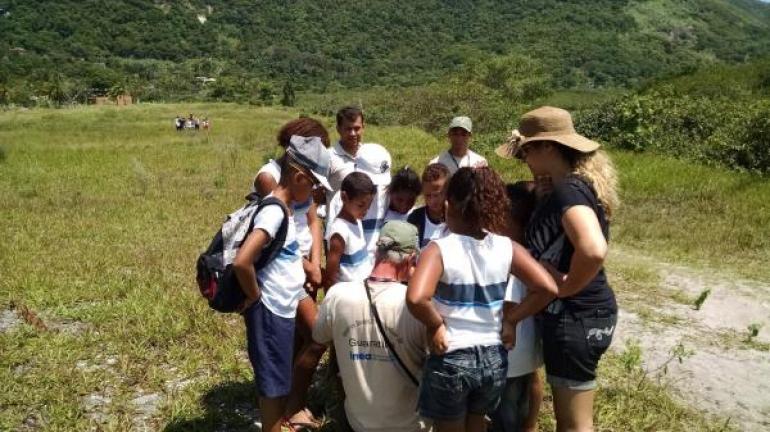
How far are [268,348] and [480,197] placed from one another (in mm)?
1160

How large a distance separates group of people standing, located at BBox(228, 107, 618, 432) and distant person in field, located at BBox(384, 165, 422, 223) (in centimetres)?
57

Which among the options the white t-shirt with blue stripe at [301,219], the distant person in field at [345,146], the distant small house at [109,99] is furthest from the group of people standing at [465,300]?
the distant small house at [109,99]

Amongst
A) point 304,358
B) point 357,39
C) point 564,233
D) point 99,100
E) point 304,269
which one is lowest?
point 99,100

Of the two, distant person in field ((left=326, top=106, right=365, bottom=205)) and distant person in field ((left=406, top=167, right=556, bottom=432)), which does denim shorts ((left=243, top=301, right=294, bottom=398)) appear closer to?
distant person in field ((left=406, top=167, right=556, bottom=432))

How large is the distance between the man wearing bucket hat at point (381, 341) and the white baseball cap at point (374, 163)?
4.06ft

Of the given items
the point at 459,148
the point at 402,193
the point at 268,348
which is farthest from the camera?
the point at 459,148

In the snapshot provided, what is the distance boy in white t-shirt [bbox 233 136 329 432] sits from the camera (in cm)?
249

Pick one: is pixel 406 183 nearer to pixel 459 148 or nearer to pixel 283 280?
pixel 459 148

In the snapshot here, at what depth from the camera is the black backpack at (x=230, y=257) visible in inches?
97.4

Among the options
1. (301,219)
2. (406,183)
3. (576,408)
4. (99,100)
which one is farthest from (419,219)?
(99,100)

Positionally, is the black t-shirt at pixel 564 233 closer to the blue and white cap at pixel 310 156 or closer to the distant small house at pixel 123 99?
the blue and white cap at pixel 310 156

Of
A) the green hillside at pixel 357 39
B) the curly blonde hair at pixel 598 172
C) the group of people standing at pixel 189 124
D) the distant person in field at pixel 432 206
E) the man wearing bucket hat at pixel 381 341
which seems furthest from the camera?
the green hillside at pixel 357 39

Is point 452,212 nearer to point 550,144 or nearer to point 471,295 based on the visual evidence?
point 471,295

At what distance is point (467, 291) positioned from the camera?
7.10 ft
